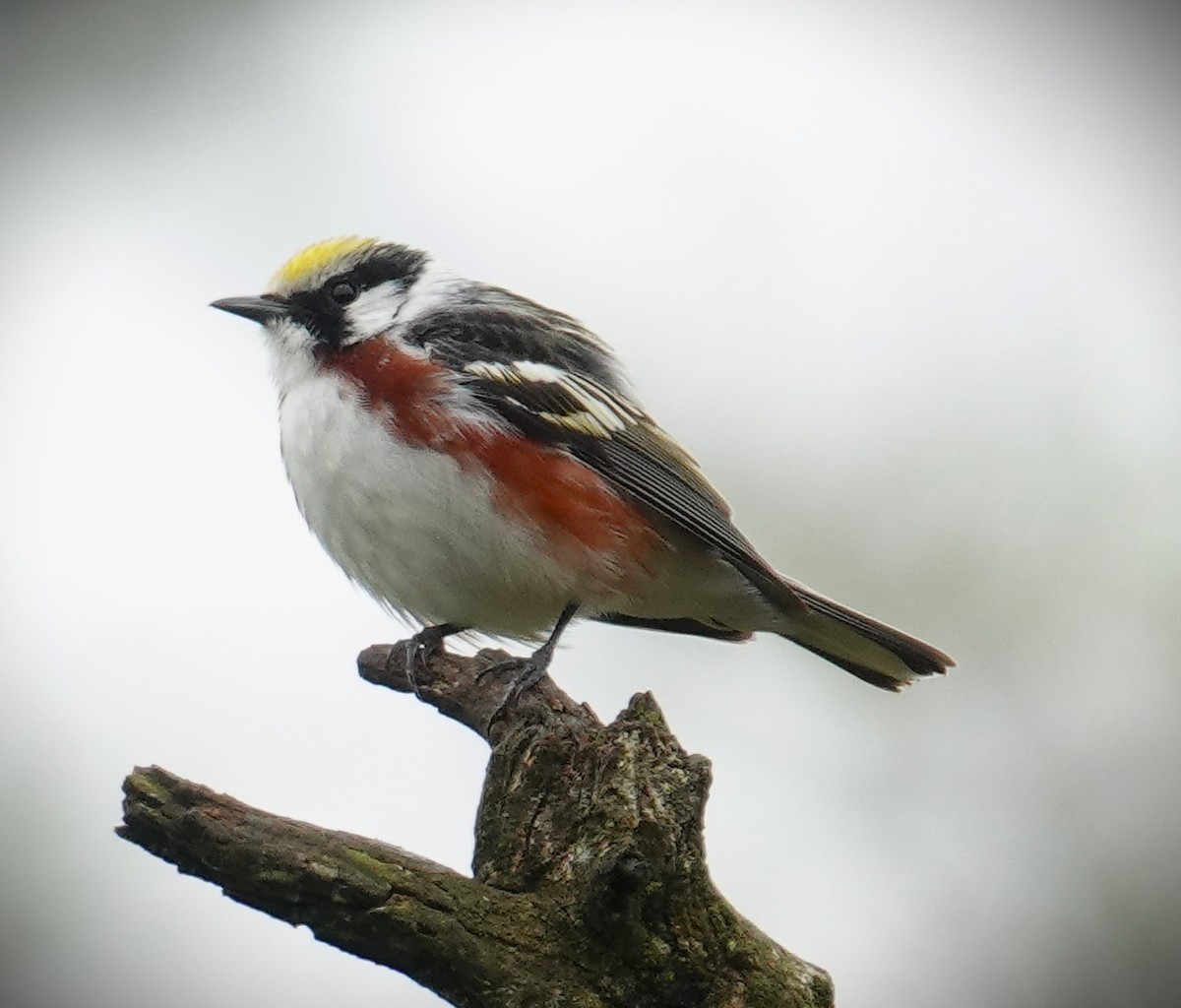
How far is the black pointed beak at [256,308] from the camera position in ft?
20.4

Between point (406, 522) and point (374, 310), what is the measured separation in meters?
1.23

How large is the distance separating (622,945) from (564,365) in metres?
3.00

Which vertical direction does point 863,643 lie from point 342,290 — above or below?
below

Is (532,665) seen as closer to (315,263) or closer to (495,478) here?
(495,478)

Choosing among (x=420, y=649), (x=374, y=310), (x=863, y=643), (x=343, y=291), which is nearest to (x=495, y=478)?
(x=420, y=649)

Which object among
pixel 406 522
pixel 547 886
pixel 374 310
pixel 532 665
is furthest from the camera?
pixel 374 310

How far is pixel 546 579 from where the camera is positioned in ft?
18.4

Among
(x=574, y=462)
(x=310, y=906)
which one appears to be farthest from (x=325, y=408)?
(x=310, y=906)

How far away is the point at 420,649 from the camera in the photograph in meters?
5.60

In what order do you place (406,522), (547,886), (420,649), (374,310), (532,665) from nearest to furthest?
1. (547,886)
2. (532,665)
3. (406,522)
4. (420,649)
5. (374,310)

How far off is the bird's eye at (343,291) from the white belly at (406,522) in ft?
1.89

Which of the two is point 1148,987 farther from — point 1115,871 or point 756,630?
point 756,630

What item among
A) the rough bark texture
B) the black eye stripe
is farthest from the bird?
the rough bark texture

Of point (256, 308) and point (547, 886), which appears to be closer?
point (547, 886)
